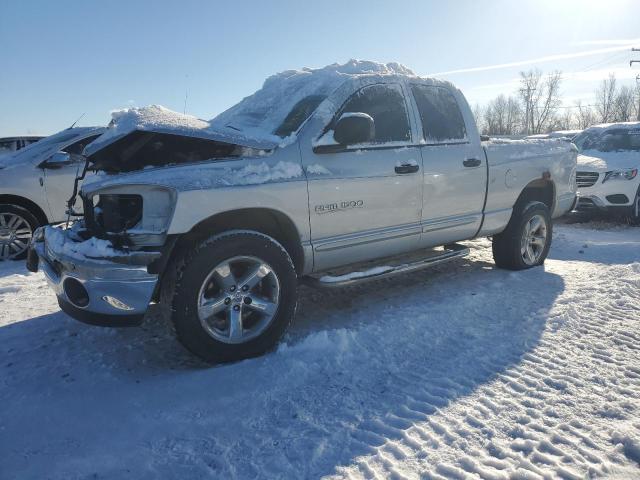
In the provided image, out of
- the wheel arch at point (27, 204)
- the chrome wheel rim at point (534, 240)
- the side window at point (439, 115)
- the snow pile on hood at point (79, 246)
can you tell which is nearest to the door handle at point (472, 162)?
the side window at point (439, 115)

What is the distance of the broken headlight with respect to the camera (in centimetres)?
290

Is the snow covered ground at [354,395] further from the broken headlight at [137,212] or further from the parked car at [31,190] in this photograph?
the parked car at [31,190]

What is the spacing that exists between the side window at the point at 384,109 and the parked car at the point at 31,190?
441 centimetres

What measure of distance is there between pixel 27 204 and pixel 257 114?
13.1 ft

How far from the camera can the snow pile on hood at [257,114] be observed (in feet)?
10.3

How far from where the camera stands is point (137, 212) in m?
3.07

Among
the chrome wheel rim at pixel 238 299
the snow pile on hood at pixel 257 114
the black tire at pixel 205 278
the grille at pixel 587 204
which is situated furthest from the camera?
the grille at pixel 587 204

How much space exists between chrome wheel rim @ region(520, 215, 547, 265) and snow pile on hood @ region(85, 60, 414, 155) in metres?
2.12

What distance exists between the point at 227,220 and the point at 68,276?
3.37 feet

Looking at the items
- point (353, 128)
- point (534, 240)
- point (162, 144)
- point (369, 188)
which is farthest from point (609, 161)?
point (162, 144)

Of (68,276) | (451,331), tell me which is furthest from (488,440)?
(68,276)

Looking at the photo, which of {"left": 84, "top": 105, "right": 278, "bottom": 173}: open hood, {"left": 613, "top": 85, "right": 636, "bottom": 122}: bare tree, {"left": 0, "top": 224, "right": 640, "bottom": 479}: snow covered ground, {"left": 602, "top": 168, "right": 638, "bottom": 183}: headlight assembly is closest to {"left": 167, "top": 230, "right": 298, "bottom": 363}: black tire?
{"left": 0, "top": 224, "right": 640, "bottom": 479}: snow covered ground

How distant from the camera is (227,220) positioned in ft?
10.6

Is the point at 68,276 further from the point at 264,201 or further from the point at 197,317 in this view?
the point at 264,201
